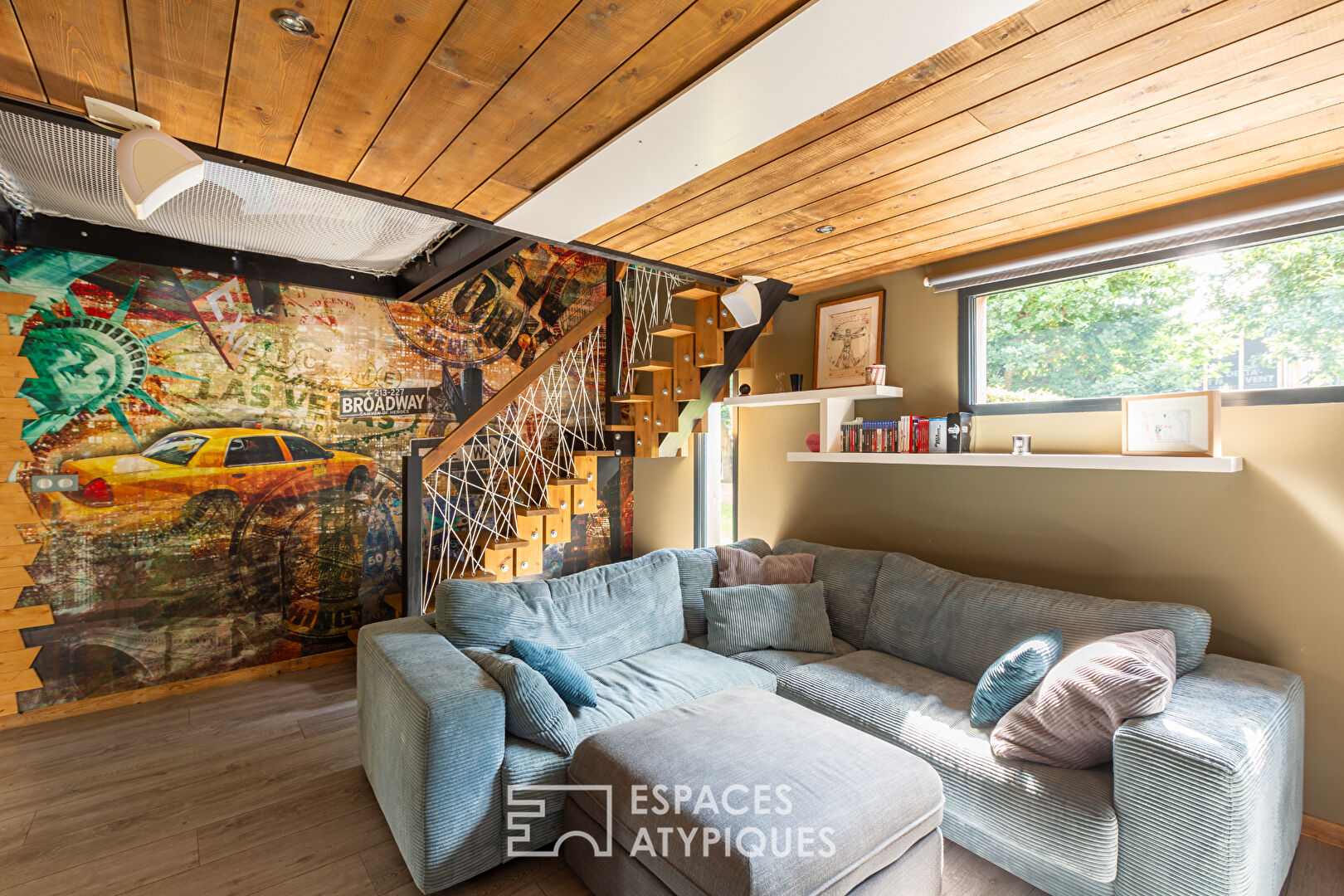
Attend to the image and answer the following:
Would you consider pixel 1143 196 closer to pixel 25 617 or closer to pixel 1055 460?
pixel 1055 460

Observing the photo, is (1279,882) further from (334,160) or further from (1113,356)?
(334,160)

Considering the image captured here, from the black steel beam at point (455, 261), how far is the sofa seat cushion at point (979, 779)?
7.77 ft

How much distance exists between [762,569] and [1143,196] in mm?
2284

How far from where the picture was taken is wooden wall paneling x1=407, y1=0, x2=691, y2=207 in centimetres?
131

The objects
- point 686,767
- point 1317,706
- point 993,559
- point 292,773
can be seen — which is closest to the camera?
point 686,767

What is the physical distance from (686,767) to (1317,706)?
7.66 feet

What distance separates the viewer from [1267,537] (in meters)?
2.32

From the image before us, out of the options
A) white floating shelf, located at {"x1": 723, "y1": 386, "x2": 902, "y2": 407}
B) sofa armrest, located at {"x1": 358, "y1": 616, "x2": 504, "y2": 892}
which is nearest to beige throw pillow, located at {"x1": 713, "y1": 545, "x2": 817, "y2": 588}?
white floating shelf, located at {"x1": 723, "y1": 386, "x2": 902, "y2": 407}

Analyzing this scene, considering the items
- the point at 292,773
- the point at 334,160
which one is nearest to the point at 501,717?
the point at 292,773

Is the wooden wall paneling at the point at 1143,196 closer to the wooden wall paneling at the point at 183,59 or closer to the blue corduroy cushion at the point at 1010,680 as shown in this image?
the blue corduroy cushion at the point at 1010,680

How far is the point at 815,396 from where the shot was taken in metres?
3.56

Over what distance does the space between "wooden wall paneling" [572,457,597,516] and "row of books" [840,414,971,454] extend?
1.67m

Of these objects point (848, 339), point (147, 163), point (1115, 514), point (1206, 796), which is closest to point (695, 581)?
point (848, 339)

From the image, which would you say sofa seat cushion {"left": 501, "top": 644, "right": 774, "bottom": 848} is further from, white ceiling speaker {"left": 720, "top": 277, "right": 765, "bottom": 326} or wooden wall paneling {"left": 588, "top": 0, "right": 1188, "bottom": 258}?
wooden wall paneling {"left": 588, "top": 0, "right": 1188, "bottom": 258}
